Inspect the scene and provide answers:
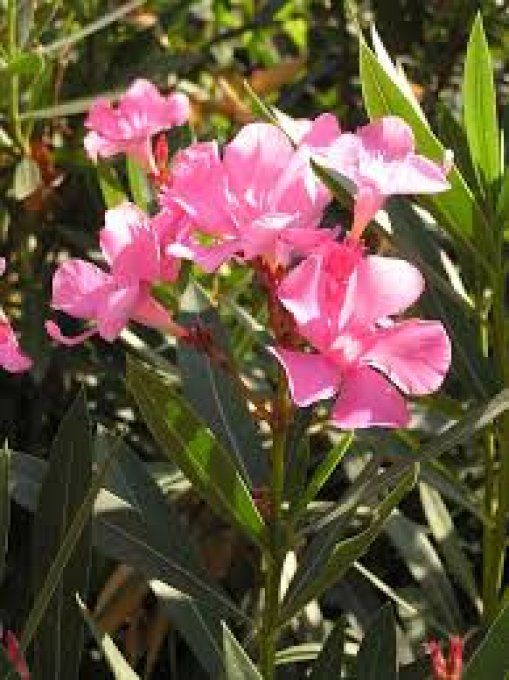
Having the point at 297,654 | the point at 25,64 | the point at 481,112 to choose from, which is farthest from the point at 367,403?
the point at 25,64

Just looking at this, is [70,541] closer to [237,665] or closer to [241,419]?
[237,665]

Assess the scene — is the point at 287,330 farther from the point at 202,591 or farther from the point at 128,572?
the point at 128,572

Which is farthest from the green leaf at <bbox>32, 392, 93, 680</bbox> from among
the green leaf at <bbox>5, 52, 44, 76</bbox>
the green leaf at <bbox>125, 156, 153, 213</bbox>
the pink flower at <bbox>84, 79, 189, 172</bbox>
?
the green leaf at <bbox>5, 52, 44, 76</bbox>

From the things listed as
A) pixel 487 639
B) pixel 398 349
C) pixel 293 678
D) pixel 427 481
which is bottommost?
pixel 293 678

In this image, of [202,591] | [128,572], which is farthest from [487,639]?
[128,572]

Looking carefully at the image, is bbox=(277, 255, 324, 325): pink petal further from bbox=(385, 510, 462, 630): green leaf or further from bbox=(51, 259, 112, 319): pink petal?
bbox=(385, 510, 462, 630): green leaf

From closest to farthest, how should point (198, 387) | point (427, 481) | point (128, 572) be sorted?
point (198, 387) → point (427, 481) → point (128, 572)
